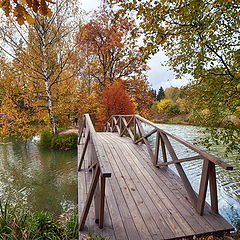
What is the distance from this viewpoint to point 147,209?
238 centimetres

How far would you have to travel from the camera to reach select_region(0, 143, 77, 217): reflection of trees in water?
4680 millimetres

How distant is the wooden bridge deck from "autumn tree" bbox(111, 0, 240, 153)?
1296 millimetres

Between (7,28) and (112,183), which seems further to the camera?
(7,28)

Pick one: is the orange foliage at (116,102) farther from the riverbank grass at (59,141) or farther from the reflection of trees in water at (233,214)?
the reflection of trees in water at (233,214)

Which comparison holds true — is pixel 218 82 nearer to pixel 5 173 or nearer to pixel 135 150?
pixel 135 150

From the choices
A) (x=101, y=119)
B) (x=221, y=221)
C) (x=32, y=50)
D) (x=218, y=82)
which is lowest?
(x=221, y=221)

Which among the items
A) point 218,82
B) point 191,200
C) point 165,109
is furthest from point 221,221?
point 165,109

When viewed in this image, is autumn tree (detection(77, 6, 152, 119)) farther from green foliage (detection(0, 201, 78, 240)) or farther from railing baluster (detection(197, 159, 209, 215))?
railing baluster (detection(197, 159, 209, 215))

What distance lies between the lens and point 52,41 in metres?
9.18

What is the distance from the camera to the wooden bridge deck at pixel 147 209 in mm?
2002

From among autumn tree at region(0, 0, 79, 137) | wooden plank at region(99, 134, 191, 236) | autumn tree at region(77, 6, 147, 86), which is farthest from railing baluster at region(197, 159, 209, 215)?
autumn tree at region(77, 6, 147, 86)

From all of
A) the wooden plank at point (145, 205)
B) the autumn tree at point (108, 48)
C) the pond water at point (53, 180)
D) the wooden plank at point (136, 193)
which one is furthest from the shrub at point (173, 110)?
A: the wooden plank at point (145, 205)

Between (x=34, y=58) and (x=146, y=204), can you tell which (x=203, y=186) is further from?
(x=34, y=58)

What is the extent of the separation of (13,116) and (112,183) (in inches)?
285
